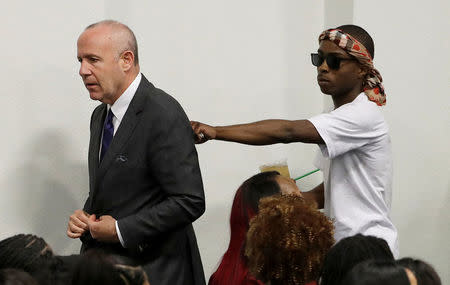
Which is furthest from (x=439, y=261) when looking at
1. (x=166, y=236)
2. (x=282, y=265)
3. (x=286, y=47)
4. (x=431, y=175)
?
(x=282, y=265)

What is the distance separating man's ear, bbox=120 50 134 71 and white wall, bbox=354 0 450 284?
1640 mm

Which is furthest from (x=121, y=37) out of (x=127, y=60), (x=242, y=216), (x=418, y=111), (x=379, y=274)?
(x=418, y=111)

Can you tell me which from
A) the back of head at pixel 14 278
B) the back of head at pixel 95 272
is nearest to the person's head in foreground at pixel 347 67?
the back of head at pixel 95 272

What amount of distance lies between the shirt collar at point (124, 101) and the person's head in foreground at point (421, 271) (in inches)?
48.9

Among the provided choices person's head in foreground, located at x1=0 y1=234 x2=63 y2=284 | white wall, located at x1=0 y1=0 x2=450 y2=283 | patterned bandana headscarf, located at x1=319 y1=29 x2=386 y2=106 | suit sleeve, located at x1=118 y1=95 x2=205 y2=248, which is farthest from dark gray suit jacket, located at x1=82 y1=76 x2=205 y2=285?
patterned bandana headscarf, located at x1=319 y1=29 x2=386 y2=106

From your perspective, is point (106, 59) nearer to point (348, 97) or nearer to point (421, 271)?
point (348, 97)

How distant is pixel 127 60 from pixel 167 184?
481 millimetres

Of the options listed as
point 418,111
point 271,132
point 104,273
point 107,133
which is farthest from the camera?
point 418,111

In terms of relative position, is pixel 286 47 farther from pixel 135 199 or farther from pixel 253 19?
pixel 135 199

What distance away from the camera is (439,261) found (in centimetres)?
448

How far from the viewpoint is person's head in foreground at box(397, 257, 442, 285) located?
2.04 m

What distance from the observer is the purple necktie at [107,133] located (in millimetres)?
2941

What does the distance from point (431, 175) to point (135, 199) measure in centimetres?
213

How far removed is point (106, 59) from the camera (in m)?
2.86
